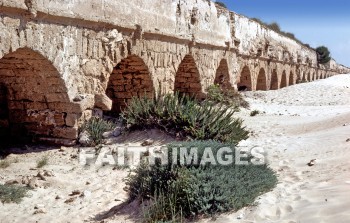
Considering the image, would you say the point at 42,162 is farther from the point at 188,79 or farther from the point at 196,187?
the point at 188,79

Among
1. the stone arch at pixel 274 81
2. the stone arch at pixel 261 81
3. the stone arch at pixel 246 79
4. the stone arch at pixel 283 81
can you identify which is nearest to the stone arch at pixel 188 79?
the stone arch at pixel 246 79

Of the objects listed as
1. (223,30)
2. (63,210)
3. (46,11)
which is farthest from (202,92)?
(63,210)

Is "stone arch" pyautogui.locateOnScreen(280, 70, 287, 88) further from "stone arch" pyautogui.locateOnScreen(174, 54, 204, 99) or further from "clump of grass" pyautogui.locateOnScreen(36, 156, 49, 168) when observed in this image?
"clump of grass" pyautogui.locateOnScreen(36, 156, 49, 168)

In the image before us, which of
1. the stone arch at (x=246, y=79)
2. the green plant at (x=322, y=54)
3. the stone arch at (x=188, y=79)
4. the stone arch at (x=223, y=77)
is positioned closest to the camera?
the stone arch at (x=188, y=79)

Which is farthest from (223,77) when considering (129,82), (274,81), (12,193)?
(12,193)

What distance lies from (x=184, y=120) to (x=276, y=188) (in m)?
2.37

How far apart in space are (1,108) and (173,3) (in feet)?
14.9

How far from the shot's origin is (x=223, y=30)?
1225 cm

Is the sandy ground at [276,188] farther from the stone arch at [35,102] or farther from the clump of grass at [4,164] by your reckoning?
the stone arch at [35,102]

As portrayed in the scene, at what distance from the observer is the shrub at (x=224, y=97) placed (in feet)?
34.8

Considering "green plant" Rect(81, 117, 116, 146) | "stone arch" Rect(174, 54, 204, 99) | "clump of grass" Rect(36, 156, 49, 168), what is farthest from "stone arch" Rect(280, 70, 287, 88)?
"clump of grass" Rect(36, 156, 49, 168)

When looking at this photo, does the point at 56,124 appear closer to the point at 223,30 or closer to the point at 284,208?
the point at 284,208

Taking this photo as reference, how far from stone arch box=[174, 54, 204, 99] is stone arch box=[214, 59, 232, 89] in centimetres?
237

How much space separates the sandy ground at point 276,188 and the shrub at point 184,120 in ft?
0.73
